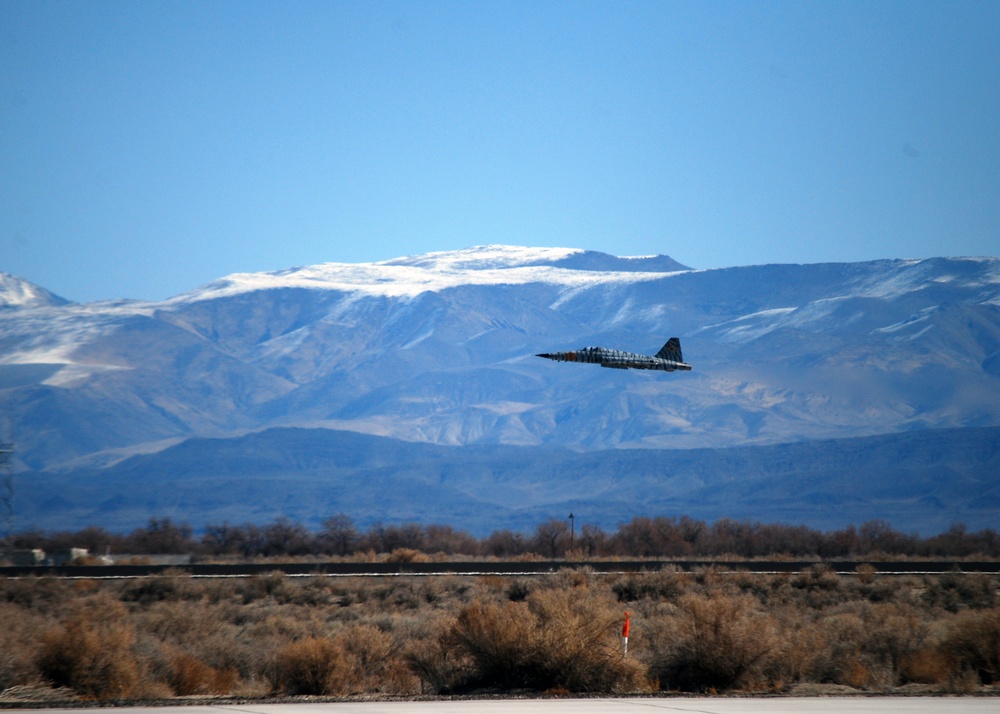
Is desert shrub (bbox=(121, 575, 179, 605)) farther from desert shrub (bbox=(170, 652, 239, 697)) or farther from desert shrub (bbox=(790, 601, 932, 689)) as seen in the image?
desert shrub (bbox=(790, 601, 932, 689))

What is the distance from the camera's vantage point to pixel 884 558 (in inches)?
2501

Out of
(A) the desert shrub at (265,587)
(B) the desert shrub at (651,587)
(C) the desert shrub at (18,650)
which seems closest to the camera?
(C) the desert shrub at (18,650)

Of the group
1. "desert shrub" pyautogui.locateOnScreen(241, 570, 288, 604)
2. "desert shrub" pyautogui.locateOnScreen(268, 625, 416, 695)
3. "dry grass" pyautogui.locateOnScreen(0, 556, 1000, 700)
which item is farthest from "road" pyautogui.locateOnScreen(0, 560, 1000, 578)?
"desert shrub" pyautogui.locateOnScreen(268, 625, 416, 695)

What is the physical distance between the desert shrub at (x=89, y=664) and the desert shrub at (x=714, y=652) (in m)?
10.5

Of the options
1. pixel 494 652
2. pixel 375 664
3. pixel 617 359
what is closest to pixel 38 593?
pixel 375 664

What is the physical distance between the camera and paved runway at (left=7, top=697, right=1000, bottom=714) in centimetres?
1980

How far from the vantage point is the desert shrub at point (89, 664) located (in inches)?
917

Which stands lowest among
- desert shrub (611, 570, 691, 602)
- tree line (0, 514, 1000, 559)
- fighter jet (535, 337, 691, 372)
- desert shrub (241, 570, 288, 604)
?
tree line (0, 514, 1000, 559)

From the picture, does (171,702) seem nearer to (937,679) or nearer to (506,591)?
(937,679)

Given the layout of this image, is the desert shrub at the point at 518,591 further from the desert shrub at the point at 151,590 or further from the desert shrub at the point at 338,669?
the desert shrub at the point at 338,669

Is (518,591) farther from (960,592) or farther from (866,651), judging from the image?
(960,592)

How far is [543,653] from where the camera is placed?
23.6 meters

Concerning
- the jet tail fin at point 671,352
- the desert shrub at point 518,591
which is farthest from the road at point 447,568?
the jet tail fin at point 671,352

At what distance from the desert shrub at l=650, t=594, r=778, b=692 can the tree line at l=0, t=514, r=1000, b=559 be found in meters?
54.3
